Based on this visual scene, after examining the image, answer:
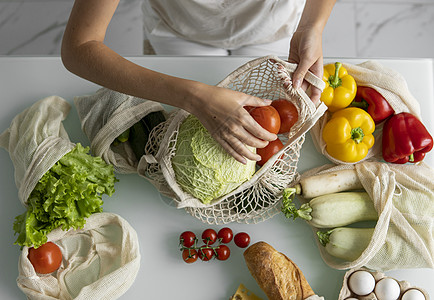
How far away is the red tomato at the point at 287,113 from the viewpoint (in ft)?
2.98

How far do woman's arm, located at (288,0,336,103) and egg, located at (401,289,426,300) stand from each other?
0.45m

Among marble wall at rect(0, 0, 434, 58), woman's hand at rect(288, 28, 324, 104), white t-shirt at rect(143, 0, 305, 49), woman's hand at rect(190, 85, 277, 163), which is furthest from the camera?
marble wall at rect(0, 0, 434, 58)

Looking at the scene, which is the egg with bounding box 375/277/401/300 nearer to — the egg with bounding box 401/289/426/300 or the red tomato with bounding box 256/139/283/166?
the egg with bounding box 401/289/426/300

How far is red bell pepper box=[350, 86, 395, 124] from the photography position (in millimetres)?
980

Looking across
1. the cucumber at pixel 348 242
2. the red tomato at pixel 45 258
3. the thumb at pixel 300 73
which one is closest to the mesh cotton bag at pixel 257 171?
the thumb at pixel 300 73

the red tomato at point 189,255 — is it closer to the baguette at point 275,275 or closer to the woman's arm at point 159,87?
the baguette at point 275,275

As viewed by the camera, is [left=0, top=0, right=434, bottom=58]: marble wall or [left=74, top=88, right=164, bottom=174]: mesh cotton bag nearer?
[left=74, top=88, right=164, bottom=174]: mesh cotton bag

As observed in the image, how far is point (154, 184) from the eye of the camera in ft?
3.13

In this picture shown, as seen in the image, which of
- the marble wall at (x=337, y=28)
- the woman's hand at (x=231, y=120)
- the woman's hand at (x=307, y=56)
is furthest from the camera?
the marble wall at (x=337, y=28)

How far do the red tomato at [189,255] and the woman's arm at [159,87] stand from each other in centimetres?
26

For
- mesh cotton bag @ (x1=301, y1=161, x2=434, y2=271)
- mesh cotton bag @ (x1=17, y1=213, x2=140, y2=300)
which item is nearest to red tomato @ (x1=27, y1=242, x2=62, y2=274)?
mesh cotton bag @ (x1=17, y1=213, x2=140, y2=300)

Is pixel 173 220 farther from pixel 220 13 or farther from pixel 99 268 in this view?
pixel 220 13

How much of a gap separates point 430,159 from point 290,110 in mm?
382

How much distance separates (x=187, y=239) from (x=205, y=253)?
0.05 m
